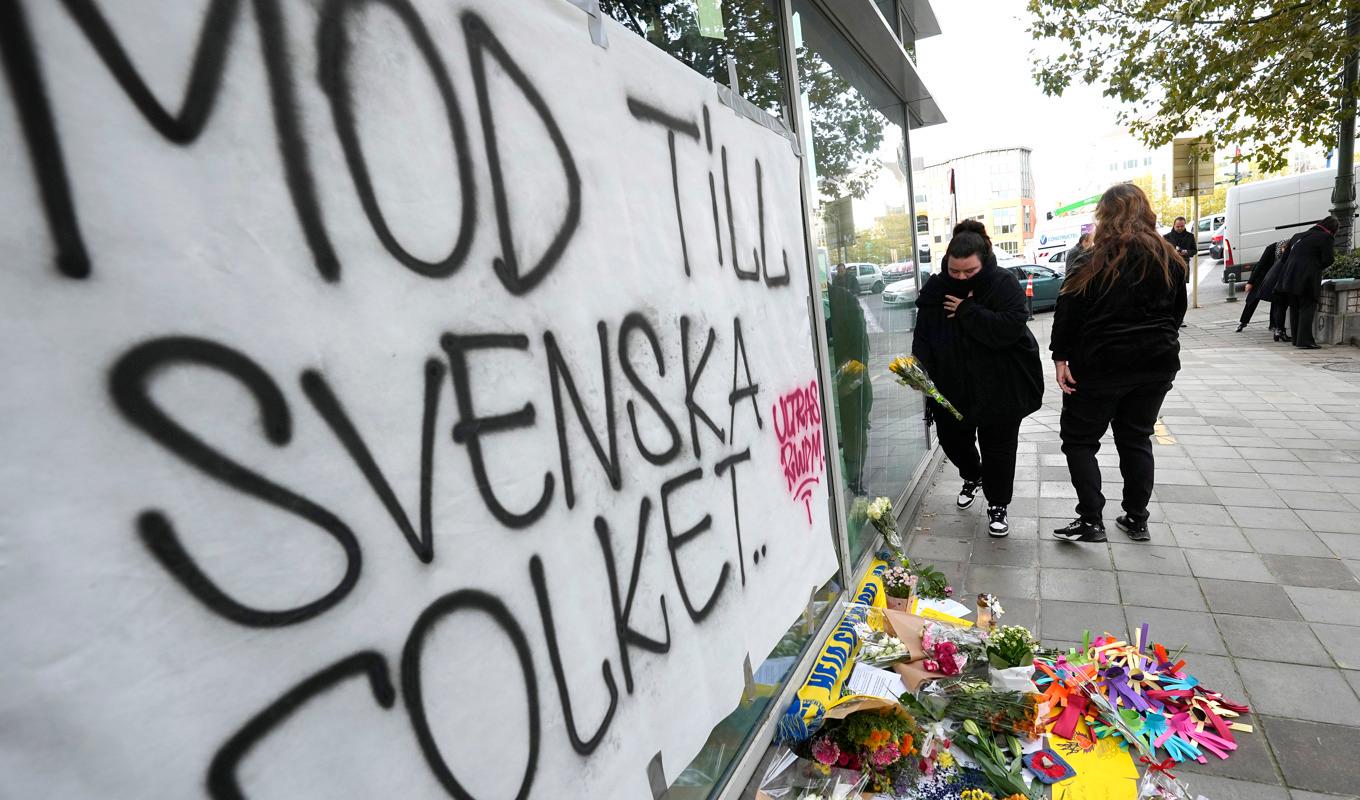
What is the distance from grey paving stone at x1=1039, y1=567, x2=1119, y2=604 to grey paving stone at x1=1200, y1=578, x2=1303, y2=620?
0.38m

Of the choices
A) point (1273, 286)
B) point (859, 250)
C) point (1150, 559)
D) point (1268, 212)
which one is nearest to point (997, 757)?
point (1150, 559)

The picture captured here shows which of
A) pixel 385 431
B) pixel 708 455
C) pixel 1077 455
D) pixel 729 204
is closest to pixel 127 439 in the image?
pixel 385 431

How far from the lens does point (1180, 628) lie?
2.92 metres

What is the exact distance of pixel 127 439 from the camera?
0.71 meters

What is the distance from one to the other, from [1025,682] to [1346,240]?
11.6m

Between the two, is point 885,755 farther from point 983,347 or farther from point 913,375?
point 983,347

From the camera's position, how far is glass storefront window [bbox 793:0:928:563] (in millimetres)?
3180

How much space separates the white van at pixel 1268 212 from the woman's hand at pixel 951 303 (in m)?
14.3

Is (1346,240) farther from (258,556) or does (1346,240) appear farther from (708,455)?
(258,556)

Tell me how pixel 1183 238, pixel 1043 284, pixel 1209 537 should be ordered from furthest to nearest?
pixel 1043 284, pixel 1183 238, pixel 1209 537

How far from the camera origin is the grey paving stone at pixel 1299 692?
235 centimetres

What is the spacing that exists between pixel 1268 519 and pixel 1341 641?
141 centimetres

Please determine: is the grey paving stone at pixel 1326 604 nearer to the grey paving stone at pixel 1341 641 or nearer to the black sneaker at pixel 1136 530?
the grey paving stone at pixel 1341 641

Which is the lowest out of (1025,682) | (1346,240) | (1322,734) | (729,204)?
(1322,734)
